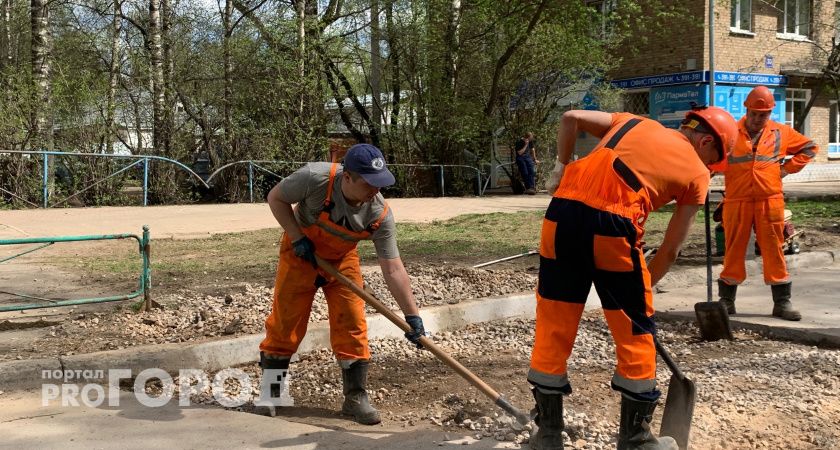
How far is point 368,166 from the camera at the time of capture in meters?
3.65

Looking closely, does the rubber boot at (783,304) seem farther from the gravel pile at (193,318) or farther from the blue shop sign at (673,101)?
the blue shop sign at (673,101)

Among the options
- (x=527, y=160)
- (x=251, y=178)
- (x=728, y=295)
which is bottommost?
(x=728, y=295)

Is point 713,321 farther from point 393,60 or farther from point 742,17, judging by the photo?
point 742,17

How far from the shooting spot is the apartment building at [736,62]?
71.8 ft

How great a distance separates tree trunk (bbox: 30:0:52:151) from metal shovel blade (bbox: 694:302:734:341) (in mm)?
12645

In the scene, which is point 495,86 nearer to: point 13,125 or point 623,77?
point 623,77

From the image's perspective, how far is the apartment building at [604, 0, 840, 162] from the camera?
71.8 feet

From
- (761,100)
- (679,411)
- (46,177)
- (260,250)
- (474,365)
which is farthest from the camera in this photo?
(46,177)

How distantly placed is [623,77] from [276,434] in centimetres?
2252

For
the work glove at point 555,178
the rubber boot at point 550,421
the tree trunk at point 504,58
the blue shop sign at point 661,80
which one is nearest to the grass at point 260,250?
the work glove at point 555,178

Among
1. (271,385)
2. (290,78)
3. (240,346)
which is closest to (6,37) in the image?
(290,78)

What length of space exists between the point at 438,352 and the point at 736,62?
21.8m

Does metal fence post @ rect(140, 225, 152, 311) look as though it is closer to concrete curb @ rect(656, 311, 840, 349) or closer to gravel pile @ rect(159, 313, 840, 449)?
gravel pile @ rect(159, 313, 840, 449)

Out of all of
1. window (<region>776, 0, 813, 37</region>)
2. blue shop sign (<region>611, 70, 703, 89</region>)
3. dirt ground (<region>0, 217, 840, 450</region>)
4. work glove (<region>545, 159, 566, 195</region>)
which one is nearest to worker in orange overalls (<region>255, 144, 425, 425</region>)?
dirt ground (<region>0, 217, 840, 450</region>)
